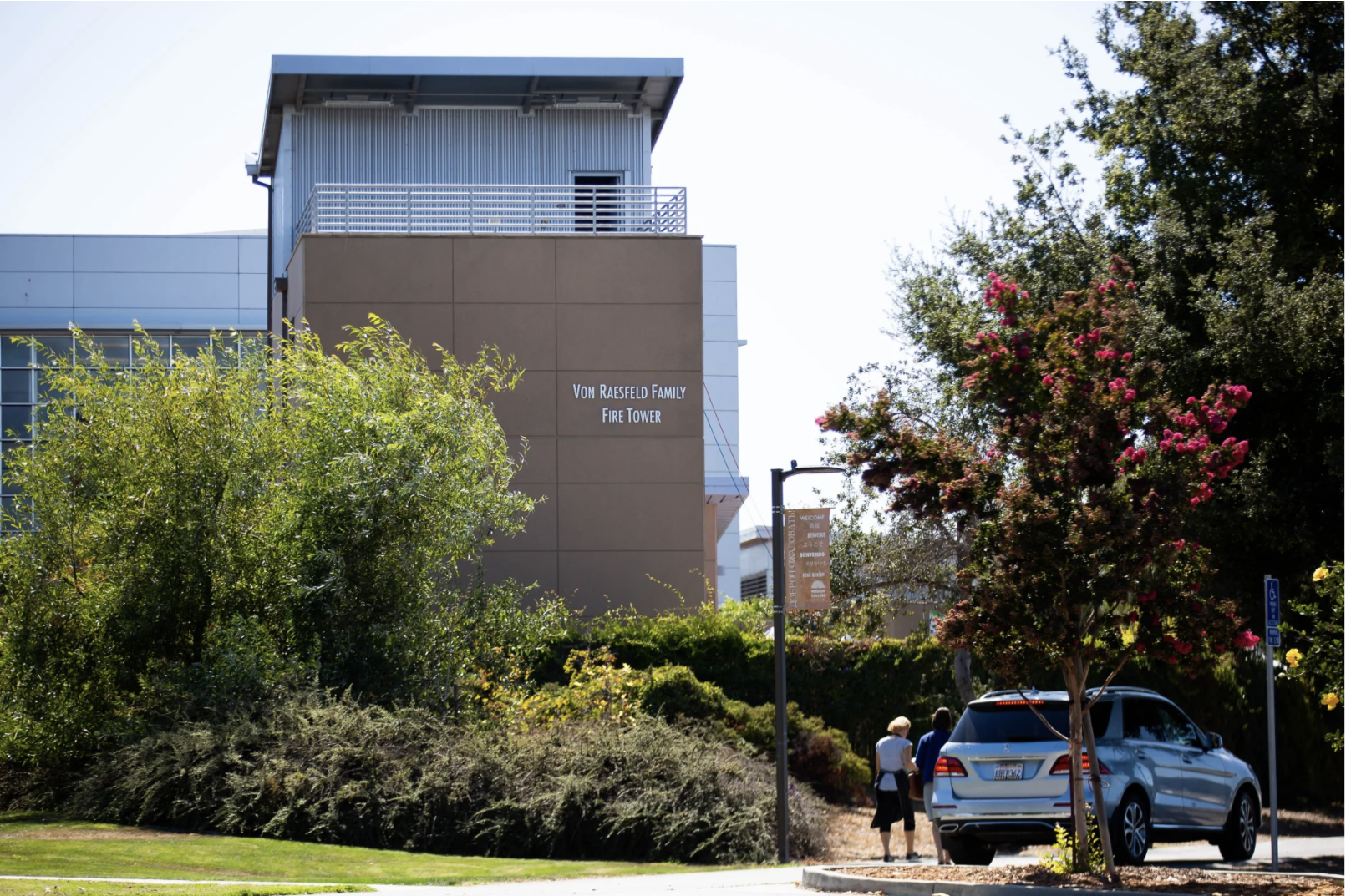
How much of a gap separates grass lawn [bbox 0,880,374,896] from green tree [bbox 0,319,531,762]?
23.5 ft

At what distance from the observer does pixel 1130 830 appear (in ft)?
46.9

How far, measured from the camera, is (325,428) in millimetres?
21109

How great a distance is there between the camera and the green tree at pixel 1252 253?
1672cm

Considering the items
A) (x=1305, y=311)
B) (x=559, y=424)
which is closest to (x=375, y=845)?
(x=1305, y=311)

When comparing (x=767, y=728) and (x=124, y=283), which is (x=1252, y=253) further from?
(x=124, y=283)

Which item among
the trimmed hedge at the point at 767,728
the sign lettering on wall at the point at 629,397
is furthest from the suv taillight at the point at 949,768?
the sign lettering on wall at the point at 629,397

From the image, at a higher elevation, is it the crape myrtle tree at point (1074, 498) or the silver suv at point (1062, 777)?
the crape myrtle tree at point (1074, 498)

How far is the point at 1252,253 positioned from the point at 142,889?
526 inches

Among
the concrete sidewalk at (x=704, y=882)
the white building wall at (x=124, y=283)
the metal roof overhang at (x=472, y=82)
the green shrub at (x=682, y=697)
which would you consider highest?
the metal roof overhang at (x=472, y=82)

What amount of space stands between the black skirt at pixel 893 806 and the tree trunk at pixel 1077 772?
12.5ft

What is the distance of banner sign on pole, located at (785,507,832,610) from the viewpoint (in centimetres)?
1850

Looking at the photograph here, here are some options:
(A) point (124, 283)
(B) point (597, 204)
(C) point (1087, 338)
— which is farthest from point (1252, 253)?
(A) point (124, 283)

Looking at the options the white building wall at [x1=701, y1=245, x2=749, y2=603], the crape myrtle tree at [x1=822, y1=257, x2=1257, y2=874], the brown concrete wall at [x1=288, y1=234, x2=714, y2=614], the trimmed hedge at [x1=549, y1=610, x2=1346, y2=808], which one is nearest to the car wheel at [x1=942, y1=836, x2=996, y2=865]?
the crape myrtle tree at [x1=822, y1=257, x2=1257, y2=874]

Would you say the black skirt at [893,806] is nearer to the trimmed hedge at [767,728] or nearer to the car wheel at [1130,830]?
the car wheel at [1130,830]
